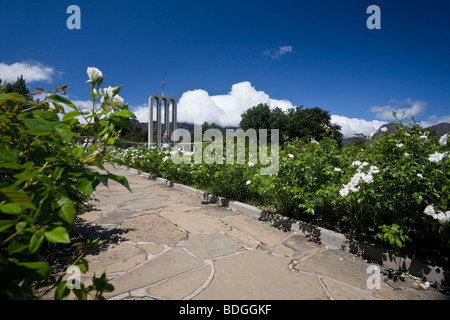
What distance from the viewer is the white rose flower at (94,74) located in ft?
3.70

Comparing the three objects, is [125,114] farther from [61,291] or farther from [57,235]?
[61,291]

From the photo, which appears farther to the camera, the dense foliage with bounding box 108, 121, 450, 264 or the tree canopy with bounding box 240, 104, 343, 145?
the tree canopy with bounding box 240, 104, 343, 145

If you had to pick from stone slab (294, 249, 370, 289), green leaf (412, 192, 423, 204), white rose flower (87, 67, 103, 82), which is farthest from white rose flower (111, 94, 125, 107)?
green leaf (412, 192, 423, 204)

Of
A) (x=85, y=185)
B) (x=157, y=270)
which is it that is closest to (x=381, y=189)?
(x=157, y=270)

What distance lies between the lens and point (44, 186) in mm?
1012

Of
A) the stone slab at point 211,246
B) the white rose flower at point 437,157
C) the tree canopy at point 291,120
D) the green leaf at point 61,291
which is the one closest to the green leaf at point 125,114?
the green leaf at point 61,291

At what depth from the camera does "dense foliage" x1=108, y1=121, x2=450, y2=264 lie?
1.99m

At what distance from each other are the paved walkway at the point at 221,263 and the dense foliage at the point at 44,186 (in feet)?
1.26

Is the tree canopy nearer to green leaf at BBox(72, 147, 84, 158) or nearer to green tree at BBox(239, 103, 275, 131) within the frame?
green tree at BBox(239, 103, 275, 131)

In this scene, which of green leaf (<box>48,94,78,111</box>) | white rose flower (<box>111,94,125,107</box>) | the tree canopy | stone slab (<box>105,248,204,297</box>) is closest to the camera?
green leaf (<box>48,94,78,111</box>)

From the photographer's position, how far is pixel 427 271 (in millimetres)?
2000

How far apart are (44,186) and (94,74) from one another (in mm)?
576
